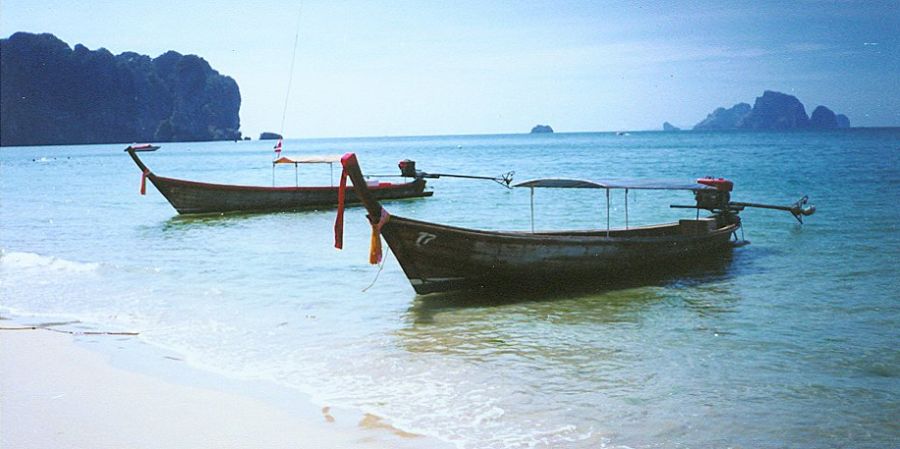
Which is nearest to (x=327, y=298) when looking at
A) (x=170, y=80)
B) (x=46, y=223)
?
(x=46, y=223)

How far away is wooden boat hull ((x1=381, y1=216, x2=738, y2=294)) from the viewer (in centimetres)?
1160

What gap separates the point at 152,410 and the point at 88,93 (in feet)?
608

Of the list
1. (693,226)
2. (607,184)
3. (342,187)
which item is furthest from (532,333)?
(693,226)

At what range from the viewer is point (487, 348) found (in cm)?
941

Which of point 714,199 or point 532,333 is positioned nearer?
point 532,333

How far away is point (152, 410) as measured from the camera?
22.7ft

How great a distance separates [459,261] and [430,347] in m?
2.73

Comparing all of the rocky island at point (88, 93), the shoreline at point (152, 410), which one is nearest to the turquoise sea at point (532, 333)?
the shoreline at point (152, 410)

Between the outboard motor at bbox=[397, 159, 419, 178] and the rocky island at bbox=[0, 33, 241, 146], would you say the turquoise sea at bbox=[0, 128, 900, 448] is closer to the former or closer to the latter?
the outboard motor at bbox=[397, 159, 419, 178]

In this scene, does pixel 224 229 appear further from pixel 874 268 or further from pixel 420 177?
pixel 874 268

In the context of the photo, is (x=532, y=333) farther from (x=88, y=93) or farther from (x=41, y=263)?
(x=88, y=93)

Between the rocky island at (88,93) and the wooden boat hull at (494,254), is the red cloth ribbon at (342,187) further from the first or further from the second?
the rocky island at (88,93)

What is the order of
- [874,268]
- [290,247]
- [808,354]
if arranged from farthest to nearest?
1. [290,247]
2. [874,268]
3. [808,354]

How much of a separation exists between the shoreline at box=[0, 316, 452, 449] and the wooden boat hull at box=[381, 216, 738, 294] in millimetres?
3978
